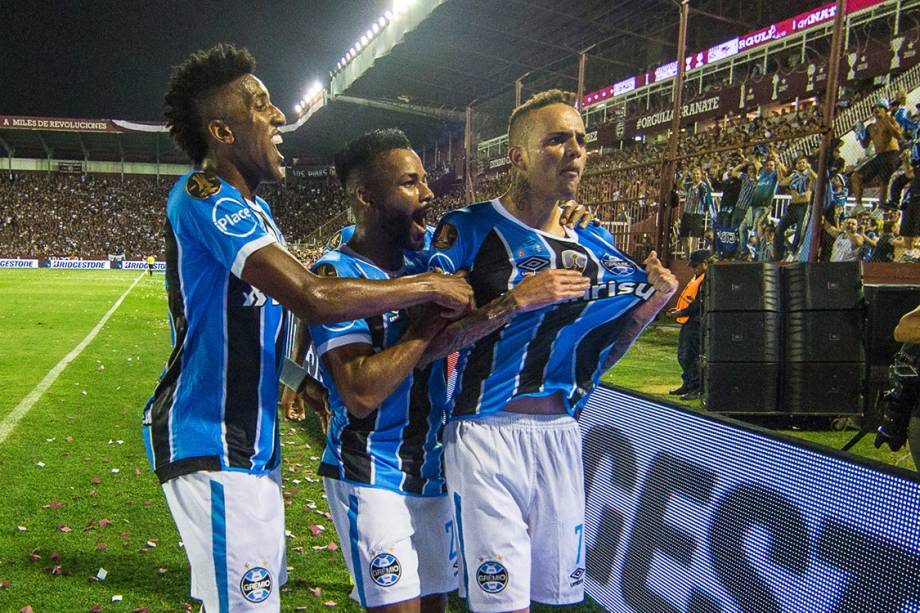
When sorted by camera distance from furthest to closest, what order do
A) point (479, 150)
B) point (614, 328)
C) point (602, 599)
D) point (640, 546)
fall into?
point (479, 150) < point (602, 599) < point (640, 546) < point (614, 328)

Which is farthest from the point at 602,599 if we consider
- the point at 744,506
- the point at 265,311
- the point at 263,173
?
the point at 263,173

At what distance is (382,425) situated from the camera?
2188 mm

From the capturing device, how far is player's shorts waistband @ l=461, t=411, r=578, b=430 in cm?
221

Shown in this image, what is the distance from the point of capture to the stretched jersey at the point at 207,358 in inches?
76.8

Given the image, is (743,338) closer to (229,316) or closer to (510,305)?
(510,305)

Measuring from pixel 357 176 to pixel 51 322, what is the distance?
16424 millimetres

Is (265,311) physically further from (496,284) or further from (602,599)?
(602,599)

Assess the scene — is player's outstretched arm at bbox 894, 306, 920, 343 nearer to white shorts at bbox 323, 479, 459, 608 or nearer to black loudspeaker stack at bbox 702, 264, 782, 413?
white shorts at bbox 323, 479, 459, 608

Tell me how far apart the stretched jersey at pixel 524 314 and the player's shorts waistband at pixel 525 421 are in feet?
0.10

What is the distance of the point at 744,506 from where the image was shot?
2635mm

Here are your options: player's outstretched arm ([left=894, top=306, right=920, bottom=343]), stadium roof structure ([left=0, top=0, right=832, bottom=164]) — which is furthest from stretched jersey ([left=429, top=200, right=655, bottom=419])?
stadium roof structure ([left=0, top=0, right=832, bottom=164])

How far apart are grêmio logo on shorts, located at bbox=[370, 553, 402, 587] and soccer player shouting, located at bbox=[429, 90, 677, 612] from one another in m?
0.21

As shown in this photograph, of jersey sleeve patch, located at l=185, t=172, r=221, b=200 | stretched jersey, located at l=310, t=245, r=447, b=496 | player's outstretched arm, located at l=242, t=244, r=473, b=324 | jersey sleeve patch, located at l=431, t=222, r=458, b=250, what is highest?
jersey sleeve patch, located at l=185, t=172, r=221, b=200

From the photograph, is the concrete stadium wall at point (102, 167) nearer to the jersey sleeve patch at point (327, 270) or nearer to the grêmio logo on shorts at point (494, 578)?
the jersey sleeve patch at point (327, 270)
